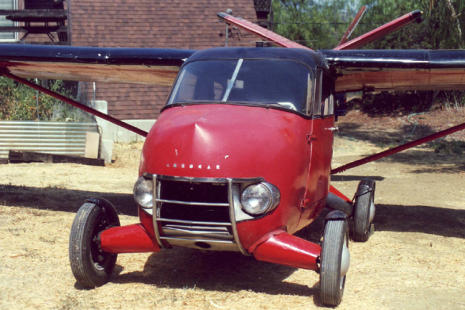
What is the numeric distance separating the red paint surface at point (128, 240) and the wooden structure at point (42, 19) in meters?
14.6

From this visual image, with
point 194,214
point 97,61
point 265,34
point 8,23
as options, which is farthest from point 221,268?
point 8,23

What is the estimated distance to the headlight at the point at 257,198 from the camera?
491 cm

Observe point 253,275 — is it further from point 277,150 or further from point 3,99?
point 3,99

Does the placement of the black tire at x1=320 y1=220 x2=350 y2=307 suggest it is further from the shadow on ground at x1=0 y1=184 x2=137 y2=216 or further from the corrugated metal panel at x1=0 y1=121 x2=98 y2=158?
the corrugated metal panel at x1=0 y1=121 x2=98 y2=158

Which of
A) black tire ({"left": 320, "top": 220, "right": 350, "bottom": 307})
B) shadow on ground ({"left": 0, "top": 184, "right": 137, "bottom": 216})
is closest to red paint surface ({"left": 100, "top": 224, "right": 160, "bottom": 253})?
black tire ({"left": 320, "top": 220, "right": 350, "bottom": 307})

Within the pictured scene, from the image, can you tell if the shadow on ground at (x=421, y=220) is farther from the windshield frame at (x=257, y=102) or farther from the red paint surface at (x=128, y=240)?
the red paint surface at (x=128, y=240)

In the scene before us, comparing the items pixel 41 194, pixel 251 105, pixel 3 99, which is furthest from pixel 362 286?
pixel 3 99

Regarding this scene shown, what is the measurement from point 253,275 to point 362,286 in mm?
1125

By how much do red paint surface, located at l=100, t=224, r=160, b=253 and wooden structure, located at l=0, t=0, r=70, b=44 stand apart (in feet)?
47.9

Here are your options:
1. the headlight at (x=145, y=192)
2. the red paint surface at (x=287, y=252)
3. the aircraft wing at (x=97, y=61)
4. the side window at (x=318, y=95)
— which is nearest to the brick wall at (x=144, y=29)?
the aircraft wing at (x=97, y=61)

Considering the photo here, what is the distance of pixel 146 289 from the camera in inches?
217

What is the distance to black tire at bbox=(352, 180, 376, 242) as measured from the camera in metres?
7.47

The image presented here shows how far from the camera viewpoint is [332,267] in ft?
16.3

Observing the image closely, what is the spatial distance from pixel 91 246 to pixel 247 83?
2.24 metres
